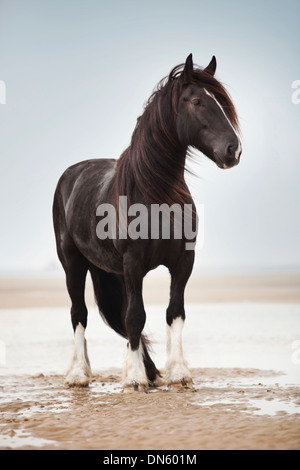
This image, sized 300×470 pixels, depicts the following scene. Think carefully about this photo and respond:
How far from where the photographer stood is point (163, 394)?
4891 mm

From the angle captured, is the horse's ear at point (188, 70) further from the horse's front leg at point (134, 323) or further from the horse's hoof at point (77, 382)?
the horse's hoof at point (77, 382)

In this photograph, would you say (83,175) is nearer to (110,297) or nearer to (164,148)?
(110,297)

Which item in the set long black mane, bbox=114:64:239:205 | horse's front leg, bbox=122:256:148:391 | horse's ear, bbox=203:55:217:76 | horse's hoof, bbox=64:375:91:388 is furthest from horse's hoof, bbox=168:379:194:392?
horse's ear, bbox=203:55:217:76

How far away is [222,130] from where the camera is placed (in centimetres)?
472

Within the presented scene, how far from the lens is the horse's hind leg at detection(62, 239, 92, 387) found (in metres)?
5.81

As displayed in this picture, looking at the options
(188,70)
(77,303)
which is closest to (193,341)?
(77,303)

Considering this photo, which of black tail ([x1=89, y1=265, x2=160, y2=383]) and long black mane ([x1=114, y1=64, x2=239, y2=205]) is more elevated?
long black mane ([x1=114, y1=64, x2=239, y2=205])

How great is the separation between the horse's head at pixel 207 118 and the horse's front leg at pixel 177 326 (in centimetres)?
94

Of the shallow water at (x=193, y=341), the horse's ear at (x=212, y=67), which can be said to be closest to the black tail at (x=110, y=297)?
the shallow water at (x=193, y=341)

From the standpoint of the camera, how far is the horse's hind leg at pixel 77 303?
5809mm

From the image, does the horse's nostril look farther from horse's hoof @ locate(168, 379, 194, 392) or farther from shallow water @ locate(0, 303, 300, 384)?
shallow water @ locate(0, 303, 300, 384)

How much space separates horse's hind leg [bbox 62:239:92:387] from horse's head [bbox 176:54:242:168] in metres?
1.78
